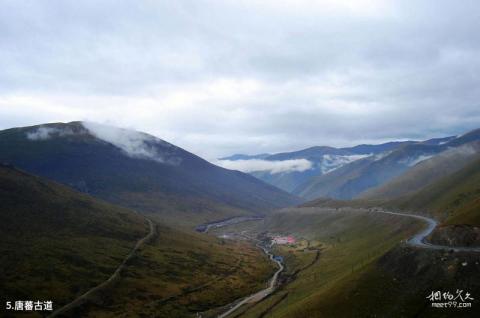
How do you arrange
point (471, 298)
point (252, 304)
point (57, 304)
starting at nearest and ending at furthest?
point (471, 298) → point (57, 304) → point (252, 304)

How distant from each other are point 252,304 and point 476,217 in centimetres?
8110

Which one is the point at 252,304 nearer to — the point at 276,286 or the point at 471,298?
the point at 276,286

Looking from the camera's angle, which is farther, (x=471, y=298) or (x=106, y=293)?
(x=106, y=293)

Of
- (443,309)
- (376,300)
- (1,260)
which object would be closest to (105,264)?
(1,260)

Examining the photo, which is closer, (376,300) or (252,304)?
(376,300)

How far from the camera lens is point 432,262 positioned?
318 ft

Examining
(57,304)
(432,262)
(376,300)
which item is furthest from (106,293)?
(432,262)

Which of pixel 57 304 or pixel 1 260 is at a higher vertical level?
pixel 1 260

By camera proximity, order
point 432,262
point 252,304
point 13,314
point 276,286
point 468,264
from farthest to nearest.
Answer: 1. point 276,286
2. point 252,304
3. point 13,314
4. point 432,262
5. point 468,264

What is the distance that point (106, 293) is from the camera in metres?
158

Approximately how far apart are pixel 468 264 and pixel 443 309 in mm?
14215

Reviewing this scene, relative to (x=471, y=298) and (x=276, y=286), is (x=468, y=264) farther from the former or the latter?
(x=276, y=286)

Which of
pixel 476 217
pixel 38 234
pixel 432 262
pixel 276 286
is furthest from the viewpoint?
pixel 38 234

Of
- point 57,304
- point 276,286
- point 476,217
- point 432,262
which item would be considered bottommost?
point 276,286
